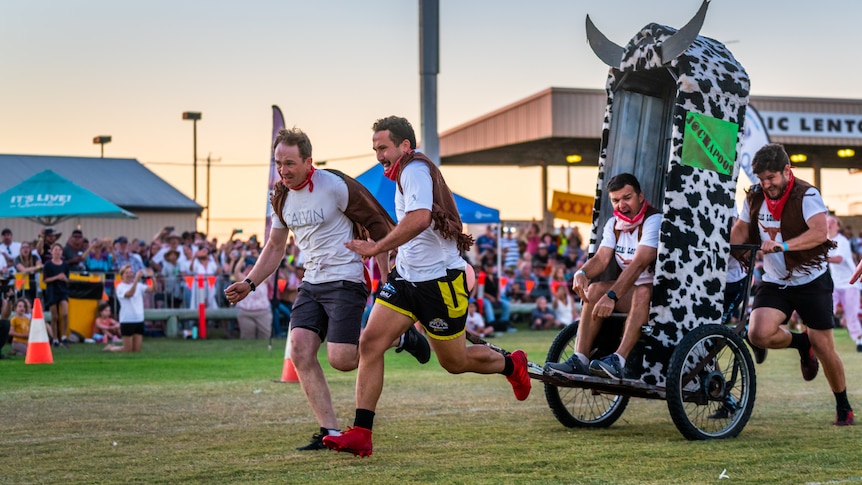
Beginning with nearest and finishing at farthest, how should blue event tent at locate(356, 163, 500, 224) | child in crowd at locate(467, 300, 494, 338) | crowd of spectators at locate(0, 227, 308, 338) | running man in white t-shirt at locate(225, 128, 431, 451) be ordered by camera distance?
1. running man in white t-shirt at locate(225, 128, 431, 451)
2. blue event tent at locate(356, 163, 500, 224)
3. crowd of spectators at locate(0, 227, 308, 338)
4. child in crowd at locate(467, 300, 494, 338)

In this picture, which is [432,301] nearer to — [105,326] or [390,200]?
[390,200]

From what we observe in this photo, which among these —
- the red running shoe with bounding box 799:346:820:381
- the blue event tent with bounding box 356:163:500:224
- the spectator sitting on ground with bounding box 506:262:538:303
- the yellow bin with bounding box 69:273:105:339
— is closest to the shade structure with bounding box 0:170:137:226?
the yellow bin with bounding box 69:273:105:339

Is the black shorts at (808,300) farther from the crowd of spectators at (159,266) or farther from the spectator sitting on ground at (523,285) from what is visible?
the spectator sitting on ground at (523,285)

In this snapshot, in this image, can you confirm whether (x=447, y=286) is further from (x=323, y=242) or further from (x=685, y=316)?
(x=685, y=316)

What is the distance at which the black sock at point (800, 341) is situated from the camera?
8736 millimetres

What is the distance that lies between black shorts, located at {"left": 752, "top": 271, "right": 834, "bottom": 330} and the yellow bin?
1349 centimetres

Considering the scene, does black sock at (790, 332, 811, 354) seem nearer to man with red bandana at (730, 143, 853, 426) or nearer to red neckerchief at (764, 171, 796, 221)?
man with red bandana at (730, 143, 853, 426)

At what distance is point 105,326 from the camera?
19.5 metres

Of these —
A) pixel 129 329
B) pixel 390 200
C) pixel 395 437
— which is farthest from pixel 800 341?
pixel 129 329

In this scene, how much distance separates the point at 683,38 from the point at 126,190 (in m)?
42.6

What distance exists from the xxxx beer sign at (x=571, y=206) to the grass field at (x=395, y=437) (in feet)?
47.6

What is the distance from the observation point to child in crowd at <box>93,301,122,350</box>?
19453 mm

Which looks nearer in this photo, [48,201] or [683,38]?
[683,38]

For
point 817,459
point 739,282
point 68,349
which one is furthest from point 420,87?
point 817,459
